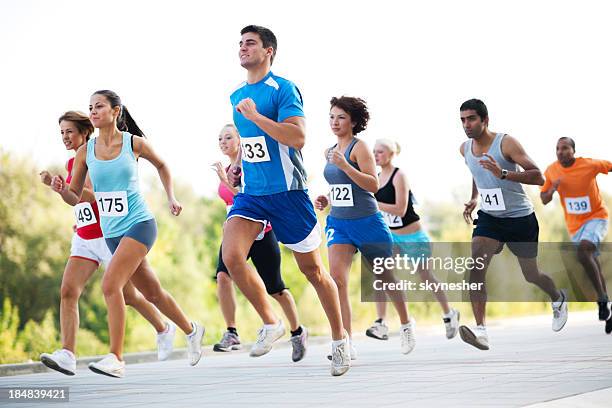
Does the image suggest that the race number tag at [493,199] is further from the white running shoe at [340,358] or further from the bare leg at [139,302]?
the bare leg at [139,302]

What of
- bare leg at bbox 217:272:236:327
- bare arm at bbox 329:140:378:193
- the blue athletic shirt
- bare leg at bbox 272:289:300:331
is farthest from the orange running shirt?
the blue athletic shirt

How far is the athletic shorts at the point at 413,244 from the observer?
12867 mm

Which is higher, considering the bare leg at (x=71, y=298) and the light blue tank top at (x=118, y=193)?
the light blue tank top at (x=118, y=193)

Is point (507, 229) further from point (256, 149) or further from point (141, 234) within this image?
point (141, 234)

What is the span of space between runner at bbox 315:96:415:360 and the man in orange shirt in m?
3.38

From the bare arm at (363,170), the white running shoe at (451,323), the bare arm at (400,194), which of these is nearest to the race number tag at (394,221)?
the bare arm at (400,194)

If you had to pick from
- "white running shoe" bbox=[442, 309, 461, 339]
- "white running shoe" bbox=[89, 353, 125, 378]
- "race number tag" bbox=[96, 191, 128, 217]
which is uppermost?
"race number tag" bbox=[96, 191, 128, 217]

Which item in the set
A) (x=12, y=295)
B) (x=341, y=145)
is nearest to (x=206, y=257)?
(x=12, y=295)

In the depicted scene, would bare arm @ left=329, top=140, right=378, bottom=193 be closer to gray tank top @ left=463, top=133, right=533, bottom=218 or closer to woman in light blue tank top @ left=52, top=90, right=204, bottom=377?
gray tank top @ left=463, top=133, right=533, bottom=218

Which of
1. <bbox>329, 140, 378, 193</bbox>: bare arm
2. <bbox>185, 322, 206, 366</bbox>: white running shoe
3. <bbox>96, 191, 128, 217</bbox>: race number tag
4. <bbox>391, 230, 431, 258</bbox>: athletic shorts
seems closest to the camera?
<bbox>96, 191, 128, 217</bbox>: race number tag

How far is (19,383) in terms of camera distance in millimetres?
9688

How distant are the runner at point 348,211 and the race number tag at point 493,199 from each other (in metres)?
0.88

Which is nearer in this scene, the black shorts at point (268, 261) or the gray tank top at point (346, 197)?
the gray tank top at point (346, 197)

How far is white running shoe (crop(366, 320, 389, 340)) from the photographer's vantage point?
40.3 feet
